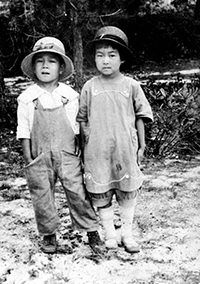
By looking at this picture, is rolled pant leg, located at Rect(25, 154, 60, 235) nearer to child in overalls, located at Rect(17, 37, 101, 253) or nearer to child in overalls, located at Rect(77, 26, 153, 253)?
child in overalls, located at Rect(17, 37, 101, 253)

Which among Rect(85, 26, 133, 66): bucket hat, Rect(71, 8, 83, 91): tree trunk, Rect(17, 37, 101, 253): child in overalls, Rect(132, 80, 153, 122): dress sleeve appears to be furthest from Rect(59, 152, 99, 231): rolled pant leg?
Rect(71, 8, 83, 91): tree trunk

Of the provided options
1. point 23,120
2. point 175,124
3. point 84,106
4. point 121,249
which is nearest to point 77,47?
point 175,124

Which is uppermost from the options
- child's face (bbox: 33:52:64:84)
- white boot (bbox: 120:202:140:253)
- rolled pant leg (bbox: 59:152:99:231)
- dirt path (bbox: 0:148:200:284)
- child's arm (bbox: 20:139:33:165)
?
child's face (bbox: 33:52:64:84)

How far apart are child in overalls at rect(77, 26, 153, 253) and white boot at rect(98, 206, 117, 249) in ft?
0.38

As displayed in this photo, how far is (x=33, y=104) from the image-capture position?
9.53ft

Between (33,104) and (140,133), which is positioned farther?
(140,133)

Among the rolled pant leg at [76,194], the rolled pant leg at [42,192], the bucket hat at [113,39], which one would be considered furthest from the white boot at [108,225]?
the bucket hat at [113,39]

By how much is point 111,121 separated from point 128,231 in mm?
832

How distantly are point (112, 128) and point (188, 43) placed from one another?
12712mm

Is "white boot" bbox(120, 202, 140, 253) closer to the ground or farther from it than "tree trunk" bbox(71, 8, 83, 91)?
closer to the ground

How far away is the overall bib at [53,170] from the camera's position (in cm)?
290

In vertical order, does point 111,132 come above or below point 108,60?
below

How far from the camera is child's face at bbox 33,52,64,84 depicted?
9.59ft

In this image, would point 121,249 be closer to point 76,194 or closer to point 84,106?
point 76,194
